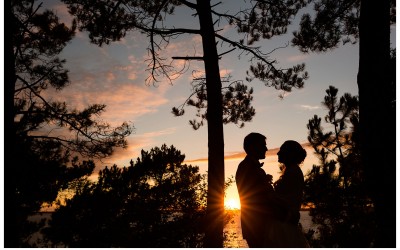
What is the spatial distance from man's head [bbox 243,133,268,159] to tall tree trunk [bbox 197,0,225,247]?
115 inches

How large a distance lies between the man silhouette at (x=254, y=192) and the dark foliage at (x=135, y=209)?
7526mm

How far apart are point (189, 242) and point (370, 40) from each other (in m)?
16.0

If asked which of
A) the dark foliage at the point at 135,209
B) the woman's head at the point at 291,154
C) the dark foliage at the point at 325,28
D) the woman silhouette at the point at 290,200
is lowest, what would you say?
the dark foliage at the point at 135,209

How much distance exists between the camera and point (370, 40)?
4262 mm

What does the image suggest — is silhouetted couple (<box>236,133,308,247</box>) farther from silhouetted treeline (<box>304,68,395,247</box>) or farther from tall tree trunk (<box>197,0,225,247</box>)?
silhouetted treeline (<box>304,68,395,247</box>)

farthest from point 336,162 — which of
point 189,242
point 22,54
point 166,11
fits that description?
point 189,242

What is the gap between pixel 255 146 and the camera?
11.9 ft

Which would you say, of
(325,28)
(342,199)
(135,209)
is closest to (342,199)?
(342,199)

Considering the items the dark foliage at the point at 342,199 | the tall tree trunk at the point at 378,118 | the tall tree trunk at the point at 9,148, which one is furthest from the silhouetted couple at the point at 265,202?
the dark foliage at the point at 342,199

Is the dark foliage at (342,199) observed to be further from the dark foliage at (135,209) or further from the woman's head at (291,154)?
the woman's head at (291,154)

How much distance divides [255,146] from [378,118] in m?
1.53

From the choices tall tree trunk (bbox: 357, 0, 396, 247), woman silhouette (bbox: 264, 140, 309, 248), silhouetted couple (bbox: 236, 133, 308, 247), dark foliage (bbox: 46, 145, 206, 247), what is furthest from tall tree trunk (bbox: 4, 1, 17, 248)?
dark foliage (bbox: 46, 145, 206, 247)

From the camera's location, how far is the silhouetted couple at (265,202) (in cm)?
346

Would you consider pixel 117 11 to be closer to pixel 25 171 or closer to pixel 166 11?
pixel 166 11
